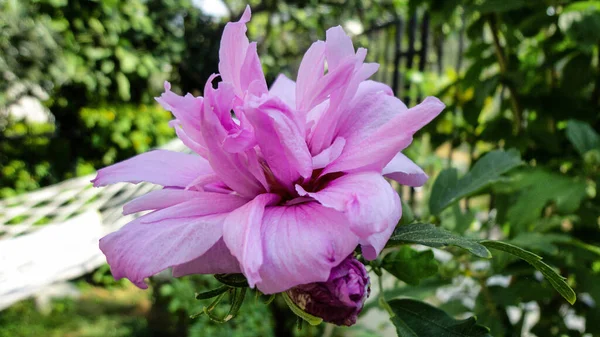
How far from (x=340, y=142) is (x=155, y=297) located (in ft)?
8.01

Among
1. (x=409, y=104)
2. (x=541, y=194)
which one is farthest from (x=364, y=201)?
(x=409, y=104)

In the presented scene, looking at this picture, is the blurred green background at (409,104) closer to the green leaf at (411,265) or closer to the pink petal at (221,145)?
the green leaf at (411,265)

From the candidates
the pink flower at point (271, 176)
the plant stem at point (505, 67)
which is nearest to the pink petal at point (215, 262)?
the pink flower at point (271, 176)

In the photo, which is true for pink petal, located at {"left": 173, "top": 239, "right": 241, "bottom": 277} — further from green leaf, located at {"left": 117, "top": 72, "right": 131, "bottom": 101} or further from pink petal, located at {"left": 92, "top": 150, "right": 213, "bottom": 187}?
green leaf, located at {"left": 117, "top": 72, "right": 131, "bottom": 101}

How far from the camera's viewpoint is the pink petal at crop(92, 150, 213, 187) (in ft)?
1.07

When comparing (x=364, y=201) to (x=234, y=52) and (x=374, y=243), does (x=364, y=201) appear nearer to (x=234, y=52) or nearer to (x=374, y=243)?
(x=374, y=243)

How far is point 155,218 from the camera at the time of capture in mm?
285

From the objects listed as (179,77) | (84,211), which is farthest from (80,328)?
(179,77)

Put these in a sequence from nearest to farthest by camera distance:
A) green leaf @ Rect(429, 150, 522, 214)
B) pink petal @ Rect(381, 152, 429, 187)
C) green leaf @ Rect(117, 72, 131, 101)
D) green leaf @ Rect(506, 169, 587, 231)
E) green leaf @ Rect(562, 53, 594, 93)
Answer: pink petal @ Rect(381, 152, 429, 187) → green leaf @ Rect(429, 150, 522, 214) → green leaf @ Rect(506, 169, 587, 231) → green leaf @ Rect(562, 53, 594, 93) → green leaf @ Rect(117, 72, 131, 101)

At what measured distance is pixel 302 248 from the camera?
24cm

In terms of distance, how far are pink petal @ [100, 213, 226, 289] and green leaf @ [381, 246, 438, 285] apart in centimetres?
19

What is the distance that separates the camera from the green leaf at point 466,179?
473 millimetres

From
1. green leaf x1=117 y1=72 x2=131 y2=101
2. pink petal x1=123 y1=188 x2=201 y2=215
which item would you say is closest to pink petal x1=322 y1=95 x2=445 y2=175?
pink petal x1=123 y1=188 x2=201 y2=215

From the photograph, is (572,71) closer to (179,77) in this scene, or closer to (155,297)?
(155,297)
